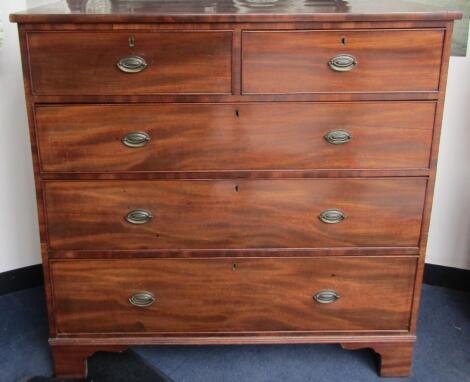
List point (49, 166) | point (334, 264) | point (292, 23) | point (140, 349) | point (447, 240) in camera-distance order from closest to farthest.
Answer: point (292, 23) < point (49, 166) < point (334, 264) < point (140, 349) < point (447, 240)

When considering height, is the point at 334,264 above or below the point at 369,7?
below

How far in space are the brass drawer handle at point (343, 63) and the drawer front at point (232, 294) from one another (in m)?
0.60

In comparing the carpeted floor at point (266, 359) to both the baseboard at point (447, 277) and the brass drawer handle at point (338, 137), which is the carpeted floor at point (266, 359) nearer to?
the baseboard at point (447, 277)

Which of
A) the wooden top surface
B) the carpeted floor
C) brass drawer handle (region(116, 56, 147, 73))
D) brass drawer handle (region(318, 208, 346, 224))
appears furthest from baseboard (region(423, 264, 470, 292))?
brass drawer handle (region(116, 56, 147, 73))

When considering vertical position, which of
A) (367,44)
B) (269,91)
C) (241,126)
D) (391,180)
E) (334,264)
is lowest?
(334,264)

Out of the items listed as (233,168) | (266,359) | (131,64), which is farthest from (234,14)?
(266,359)

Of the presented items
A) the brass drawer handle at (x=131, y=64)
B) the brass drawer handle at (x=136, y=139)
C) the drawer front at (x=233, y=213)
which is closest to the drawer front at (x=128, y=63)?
the brass drawer handle at (x=131, y=64)

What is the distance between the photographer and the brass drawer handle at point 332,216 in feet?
5.35

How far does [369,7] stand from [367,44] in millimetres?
180

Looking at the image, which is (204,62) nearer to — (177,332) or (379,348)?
(177,332)

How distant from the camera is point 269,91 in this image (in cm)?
151

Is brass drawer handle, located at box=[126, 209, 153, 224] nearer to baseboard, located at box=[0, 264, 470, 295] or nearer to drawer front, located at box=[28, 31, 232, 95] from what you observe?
drawer front, located at box=[28, 31, 232, 95]

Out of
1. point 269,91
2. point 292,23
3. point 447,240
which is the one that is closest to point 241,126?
point 269,91

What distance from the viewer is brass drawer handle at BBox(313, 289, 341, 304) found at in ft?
5.66
